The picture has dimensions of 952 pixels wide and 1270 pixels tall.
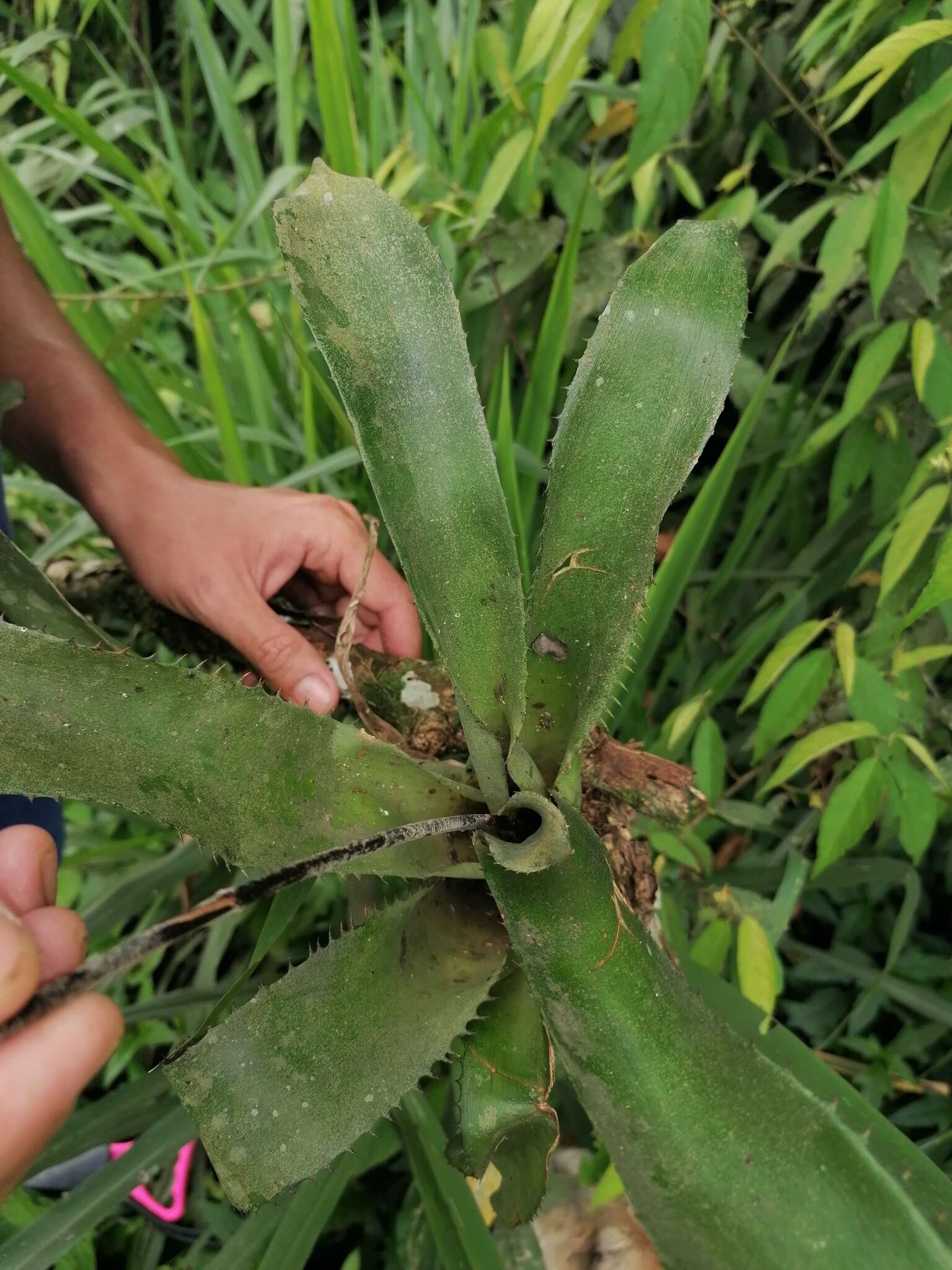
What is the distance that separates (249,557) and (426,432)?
25cm

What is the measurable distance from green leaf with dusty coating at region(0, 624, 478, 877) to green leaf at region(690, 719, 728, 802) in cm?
28

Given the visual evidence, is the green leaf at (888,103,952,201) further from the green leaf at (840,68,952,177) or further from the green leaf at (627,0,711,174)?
the green leaf at (627,0,711,174)

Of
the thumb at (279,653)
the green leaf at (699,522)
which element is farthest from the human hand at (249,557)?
the green leaf at (699,522)

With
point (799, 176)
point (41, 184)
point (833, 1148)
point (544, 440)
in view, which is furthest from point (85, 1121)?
point (41, 184)

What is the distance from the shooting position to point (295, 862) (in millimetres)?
362

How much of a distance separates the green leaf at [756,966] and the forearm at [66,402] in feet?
1.82

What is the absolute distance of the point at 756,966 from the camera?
0.52m

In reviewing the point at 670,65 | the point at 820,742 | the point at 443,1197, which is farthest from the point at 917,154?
the point at 443,1197

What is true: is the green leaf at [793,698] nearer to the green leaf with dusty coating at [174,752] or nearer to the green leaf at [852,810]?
the green leaf at [852,810]

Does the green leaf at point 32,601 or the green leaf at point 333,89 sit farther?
the green leaf at point 333,89

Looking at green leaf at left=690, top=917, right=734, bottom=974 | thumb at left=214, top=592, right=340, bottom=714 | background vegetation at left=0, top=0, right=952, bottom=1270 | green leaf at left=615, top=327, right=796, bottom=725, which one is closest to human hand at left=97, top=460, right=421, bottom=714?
thumb at left=214, top=592, right=340, bottom=714

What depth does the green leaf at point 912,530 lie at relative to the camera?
1.60ft

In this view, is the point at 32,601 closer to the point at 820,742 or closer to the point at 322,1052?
the point at 322,1052

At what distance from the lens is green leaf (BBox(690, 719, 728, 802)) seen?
1.97 feet
